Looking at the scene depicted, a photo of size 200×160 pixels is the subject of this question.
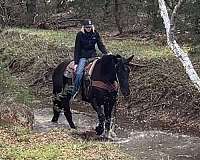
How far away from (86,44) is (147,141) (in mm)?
2769

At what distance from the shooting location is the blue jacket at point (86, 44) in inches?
490

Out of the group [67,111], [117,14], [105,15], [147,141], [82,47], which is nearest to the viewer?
[147,141]

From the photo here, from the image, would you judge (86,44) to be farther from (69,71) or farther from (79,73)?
(69,71)

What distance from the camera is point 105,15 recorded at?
2666 centimetres

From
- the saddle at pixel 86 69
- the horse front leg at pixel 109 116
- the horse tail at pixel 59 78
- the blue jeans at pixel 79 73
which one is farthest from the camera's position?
the horse tail at pixel 59 78

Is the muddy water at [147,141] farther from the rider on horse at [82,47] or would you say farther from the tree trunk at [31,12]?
the tree trunk at [31,12]

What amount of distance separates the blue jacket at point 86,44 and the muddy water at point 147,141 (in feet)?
6.04

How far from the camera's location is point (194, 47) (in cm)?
1608

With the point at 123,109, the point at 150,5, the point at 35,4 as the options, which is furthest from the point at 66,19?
the point at 123,109

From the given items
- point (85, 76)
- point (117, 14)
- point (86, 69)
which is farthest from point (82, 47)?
point (117, 14)

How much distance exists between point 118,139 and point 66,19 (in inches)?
835

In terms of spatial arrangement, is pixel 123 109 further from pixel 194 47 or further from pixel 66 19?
pixel 66 19

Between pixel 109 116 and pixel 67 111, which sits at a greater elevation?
pixel 109 116

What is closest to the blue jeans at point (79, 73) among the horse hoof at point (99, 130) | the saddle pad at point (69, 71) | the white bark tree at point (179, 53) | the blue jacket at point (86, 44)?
the blue jacket at point (86, 44)
